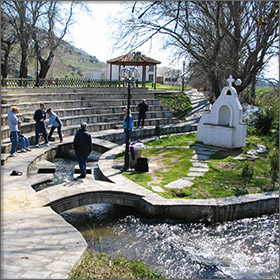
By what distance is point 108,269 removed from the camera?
4.64 m

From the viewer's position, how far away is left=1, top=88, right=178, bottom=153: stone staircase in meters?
14.6

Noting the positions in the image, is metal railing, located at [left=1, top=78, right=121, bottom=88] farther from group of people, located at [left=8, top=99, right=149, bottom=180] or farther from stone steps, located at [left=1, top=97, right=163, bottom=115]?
group of people, located at [left=8, top=99, right=149, bottom=180]

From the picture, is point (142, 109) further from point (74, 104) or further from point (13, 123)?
point (13, 123)

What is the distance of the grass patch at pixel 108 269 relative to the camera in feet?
14.3

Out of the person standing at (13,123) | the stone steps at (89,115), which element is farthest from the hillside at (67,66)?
the person standing at (13,123)

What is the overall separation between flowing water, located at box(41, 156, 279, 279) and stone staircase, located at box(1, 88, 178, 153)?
6.70 m

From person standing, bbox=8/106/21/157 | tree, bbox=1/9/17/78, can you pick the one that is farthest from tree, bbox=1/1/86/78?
person standing, bbox=8/106/21/157

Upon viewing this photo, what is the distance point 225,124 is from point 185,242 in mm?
8276

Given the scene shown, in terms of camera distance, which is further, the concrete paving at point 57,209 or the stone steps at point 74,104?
the stone steps at point 74,104

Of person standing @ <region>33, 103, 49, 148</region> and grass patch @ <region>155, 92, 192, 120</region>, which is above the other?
grass patch @ <region>155, 92, 192, 120</region>

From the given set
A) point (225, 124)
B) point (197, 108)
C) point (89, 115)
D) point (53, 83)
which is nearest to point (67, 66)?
point (197, 108)

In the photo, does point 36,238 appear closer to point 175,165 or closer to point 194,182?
point 194,182

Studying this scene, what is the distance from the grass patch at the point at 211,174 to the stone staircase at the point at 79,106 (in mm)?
5096

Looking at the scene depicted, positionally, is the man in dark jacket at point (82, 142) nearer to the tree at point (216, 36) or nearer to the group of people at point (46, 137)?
the group of people at point (46, 137)
